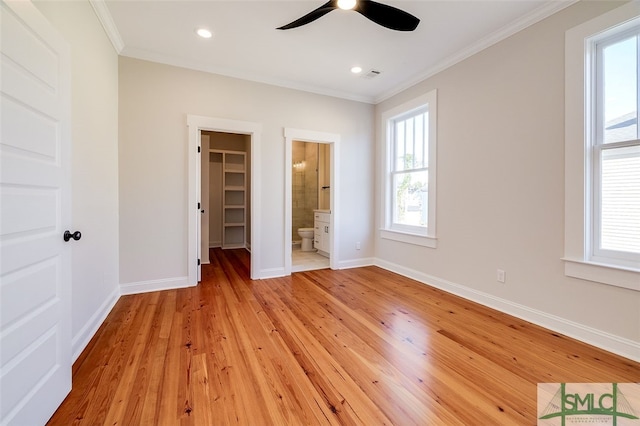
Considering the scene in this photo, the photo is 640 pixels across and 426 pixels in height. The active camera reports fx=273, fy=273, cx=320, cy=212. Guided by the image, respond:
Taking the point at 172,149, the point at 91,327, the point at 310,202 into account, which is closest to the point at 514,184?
the point at 172,149

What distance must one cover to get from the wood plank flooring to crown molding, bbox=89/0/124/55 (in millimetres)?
2732

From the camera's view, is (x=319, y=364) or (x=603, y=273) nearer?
(x=319, y=364)

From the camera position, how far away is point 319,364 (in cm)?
185

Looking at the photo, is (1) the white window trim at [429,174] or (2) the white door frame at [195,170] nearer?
(2) the white door frame at [195,170]

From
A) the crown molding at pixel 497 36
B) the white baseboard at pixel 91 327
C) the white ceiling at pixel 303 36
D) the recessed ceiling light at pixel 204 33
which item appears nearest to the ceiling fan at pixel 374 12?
the white ceiling at pixel 303 36

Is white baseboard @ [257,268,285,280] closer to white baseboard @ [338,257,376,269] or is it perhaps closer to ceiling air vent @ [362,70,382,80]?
white baseboard @ [338,257,376,269]

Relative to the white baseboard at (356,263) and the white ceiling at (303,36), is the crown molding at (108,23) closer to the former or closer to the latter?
the white ceiling at (303,36)

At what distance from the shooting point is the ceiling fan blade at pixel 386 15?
198cm

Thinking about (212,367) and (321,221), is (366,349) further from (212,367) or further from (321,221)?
(321,221)

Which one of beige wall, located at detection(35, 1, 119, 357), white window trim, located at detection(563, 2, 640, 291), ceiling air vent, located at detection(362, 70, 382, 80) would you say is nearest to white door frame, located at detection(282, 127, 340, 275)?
ceiling air vent, located at detection(362, 70, 382, 80)

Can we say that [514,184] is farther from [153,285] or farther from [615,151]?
[153,285]

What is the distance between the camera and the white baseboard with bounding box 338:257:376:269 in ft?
14.6

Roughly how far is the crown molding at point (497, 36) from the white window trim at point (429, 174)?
26 cm

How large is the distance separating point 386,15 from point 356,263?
340cm
